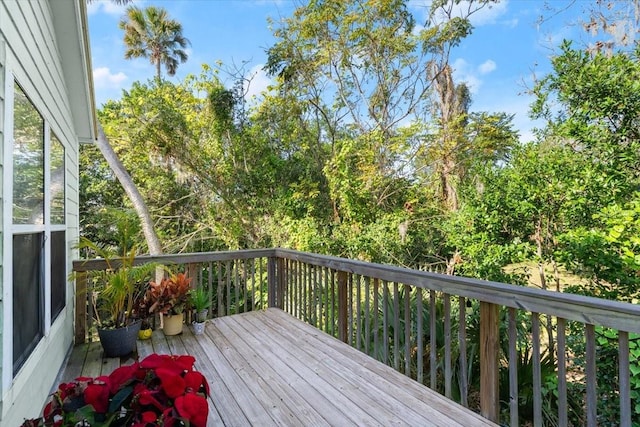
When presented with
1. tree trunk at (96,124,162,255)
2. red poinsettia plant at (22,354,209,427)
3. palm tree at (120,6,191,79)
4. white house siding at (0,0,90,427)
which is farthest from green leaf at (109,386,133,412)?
palm tree at (120,6,191,79)

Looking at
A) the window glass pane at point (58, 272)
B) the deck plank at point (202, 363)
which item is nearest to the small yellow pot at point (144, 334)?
the deck plank at point (202, 363)

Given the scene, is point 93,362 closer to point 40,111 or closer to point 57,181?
point 57,181

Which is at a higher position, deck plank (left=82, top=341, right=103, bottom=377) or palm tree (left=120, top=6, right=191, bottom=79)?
palm tree (left=120, top=6, right=191, bottom=79)

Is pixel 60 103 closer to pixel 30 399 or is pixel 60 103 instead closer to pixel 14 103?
pixel 14 103

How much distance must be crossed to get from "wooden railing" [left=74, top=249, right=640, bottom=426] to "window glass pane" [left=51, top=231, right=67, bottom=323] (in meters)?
0.42

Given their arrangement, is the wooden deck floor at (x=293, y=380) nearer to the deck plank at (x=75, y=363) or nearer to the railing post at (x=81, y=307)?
the deck plank at (x=75, y=363)

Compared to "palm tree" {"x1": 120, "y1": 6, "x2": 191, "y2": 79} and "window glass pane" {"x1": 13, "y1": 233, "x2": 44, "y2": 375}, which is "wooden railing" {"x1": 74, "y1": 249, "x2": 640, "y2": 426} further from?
"palm tree" {"x1": 120, "y1": 6, "x2": 191, "y2": 79}

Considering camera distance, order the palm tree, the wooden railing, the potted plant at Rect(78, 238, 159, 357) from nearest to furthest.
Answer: the wooden railing
the potted plant at Rect(78, 238, 159, 357)
the palm tree

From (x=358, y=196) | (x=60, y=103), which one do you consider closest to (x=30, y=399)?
(x=60, y=103)

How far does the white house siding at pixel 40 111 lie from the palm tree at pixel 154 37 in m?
11.3

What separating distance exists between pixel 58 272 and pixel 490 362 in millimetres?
A: 3215

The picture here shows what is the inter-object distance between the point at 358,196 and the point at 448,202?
7.61 ft

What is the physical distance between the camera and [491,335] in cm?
200

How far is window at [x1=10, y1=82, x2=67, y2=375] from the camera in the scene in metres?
1.65
